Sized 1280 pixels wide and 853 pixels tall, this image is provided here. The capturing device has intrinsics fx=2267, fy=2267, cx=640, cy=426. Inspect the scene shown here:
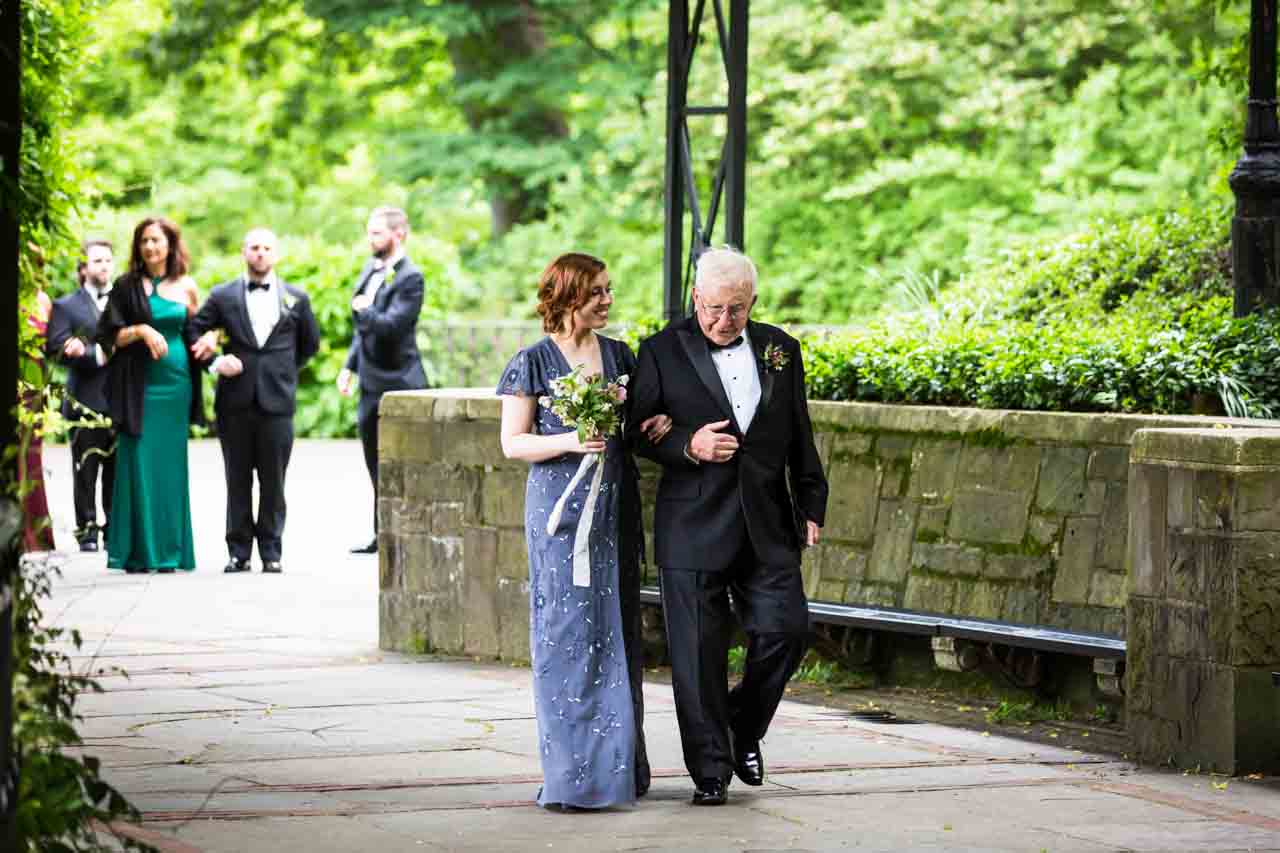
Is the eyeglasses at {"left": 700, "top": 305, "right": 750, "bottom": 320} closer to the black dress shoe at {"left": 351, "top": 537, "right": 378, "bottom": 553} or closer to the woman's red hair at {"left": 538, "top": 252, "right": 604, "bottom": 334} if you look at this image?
the woman's red hair at {"left": 538, "top": 252, "right": 604, "bottom": 334}

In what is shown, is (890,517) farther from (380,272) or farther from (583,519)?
(380,272)

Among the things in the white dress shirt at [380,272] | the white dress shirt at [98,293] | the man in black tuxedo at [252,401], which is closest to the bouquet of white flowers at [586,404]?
the man in black tuxedo at [252,401]

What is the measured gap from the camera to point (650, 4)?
30.4 m

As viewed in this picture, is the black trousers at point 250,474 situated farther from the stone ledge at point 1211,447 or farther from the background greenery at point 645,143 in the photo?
the stone ledge at point 1211,447

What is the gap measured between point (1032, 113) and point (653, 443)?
19767 millimetres

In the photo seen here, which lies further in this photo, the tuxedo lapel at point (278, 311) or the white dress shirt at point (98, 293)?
the white dress shirt at point (98, 293)

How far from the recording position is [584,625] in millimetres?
7184

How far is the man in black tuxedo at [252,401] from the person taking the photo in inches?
528

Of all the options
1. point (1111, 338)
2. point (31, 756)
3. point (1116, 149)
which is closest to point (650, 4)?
point (1116, 149)

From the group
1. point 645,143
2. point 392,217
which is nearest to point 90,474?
point 392,217

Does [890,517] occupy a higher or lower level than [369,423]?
lower

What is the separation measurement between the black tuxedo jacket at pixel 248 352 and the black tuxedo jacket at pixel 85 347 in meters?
0.82

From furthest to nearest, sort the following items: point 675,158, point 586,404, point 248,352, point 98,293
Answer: point 98,293
point 248,352
point 675,158
point 586,404

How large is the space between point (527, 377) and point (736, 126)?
395 centimetres
